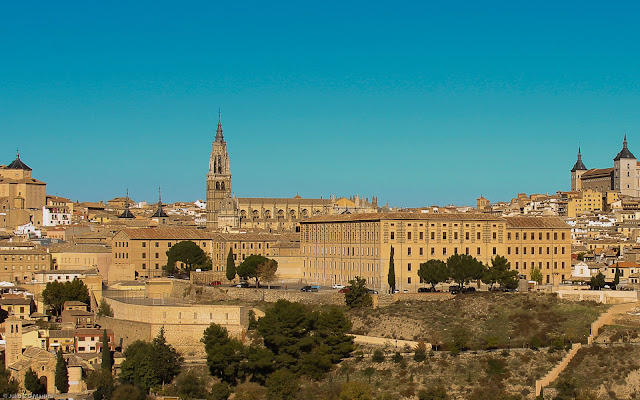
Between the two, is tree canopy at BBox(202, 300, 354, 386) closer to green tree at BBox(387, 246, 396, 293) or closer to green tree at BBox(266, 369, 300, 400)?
green tree at BBox(266, 369, 300, 400)

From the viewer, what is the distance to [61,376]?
2167 inches

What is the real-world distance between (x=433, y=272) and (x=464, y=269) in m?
1.90

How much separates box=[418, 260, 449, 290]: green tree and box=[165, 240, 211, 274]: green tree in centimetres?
2035

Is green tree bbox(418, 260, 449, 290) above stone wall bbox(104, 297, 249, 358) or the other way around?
above

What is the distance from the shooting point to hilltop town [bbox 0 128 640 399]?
51.2 m

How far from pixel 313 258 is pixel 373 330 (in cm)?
2103

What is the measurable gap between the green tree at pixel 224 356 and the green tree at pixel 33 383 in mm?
9028

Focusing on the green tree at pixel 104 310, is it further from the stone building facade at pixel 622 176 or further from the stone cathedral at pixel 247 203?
the stone building facade at pixel 622 176

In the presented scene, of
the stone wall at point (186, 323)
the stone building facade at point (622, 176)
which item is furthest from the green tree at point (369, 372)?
the stone building facade at point (622, 176)

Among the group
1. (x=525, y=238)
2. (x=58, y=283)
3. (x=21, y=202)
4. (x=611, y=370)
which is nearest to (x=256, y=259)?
(x=58, y=283)

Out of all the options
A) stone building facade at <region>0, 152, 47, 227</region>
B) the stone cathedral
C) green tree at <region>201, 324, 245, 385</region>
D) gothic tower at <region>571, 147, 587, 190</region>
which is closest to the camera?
green tree at <region>201, 324, 245, 385</region>

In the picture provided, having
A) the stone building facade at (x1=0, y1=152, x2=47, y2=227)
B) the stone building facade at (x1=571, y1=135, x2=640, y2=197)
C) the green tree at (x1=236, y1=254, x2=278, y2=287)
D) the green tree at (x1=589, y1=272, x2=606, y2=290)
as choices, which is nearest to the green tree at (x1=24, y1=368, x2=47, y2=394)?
the green tree at (x1=236, y1=254, x2=278, y2=287)

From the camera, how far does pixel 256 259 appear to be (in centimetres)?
7269

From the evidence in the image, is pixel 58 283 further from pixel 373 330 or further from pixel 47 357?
pixel 373 330
